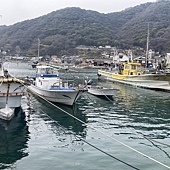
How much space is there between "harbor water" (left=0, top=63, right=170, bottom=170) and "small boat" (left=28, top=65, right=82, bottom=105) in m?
0.83

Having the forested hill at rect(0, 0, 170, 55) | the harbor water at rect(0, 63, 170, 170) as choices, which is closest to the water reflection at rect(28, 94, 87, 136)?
the harbor water at rect(0, 63, 170, 170)

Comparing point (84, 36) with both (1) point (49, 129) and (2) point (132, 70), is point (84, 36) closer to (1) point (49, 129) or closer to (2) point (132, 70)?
(2) point (132, 70)

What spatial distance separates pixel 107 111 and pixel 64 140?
27.2ft

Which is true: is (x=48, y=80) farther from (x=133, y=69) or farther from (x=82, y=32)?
(x=82, y=32)

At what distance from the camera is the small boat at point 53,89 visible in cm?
2274

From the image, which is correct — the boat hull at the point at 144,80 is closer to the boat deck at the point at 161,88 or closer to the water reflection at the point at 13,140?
the boat deck at the point at 161,88

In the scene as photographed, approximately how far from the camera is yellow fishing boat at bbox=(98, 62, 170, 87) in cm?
3838

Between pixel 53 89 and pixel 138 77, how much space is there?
21443mm

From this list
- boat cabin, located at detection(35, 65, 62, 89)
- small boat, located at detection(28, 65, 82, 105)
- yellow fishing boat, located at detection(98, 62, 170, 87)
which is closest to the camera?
small boat, located at detection(28, 65, 82, 105)

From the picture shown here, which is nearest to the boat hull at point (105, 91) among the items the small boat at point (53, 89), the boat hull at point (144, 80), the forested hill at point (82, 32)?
the small boat at point (53, 89)

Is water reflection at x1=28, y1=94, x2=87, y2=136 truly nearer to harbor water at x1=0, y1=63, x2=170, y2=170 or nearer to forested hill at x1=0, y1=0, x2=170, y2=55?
harbor water at x1=0, y1=63, x2=170, y2=170

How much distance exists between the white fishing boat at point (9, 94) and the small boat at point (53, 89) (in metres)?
3.56

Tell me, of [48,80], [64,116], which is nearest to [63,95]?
[48,80]

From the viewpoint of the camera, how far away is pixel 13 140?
14.2 metres
